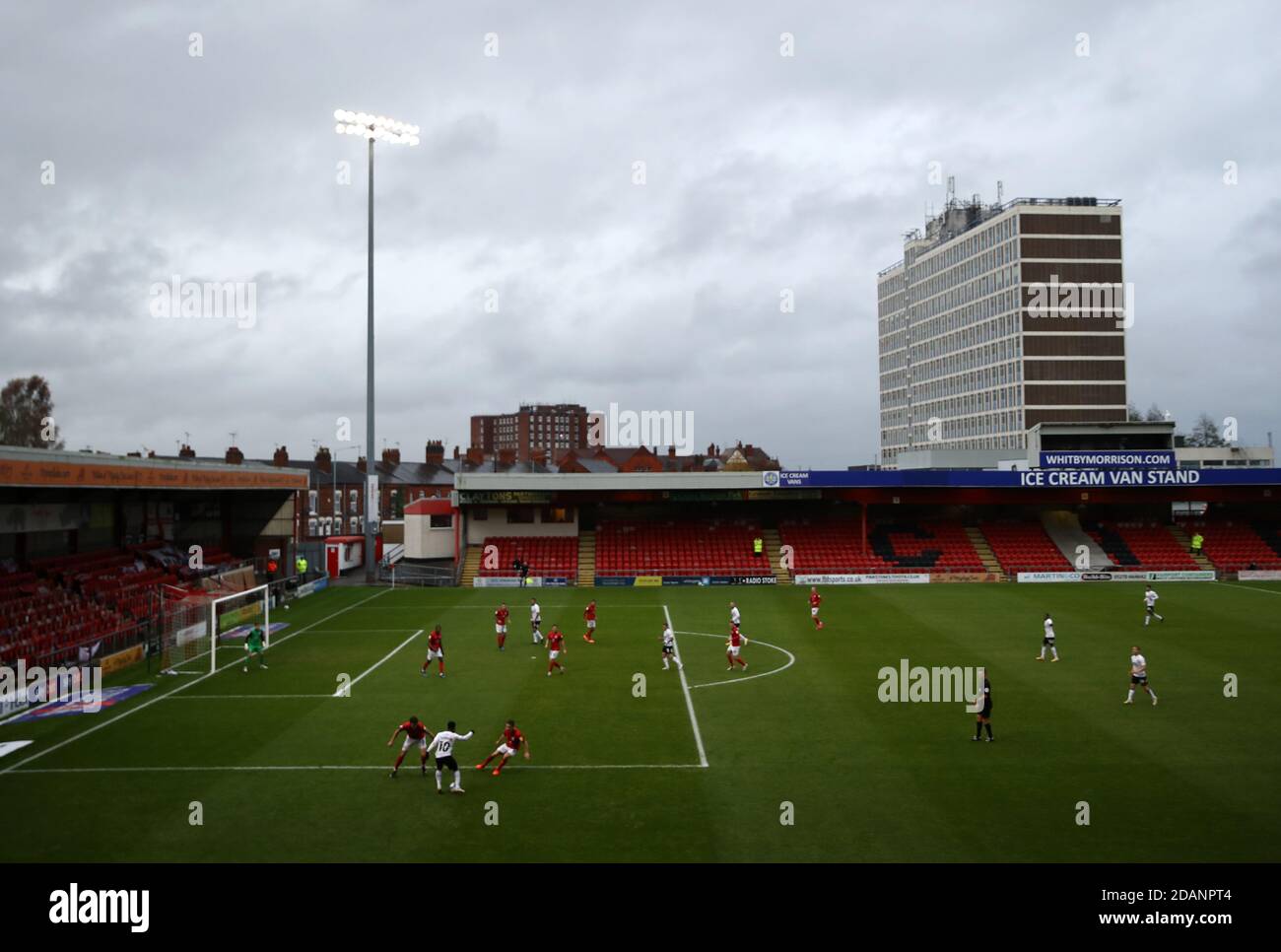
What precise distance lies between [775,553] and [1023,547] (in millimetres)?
16170

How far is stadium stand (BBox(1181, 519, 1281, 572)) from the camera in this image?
2181 inches

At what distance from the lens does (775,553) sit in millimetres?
57844

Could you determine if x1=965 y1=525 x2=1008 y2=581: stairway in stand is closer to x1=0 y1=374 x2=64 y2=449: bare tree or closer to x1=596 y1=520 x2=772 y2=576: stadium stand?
x1=596 y1=520 x2=772 y2=576: stadium stand

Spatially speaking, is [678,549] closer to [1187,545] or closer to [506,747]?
[1187,545]

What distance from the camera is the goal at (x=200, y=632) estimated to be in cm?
3109

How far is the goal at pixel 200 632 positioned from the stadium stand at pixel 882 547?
32176 mm

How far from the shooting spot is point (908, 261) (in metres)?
136

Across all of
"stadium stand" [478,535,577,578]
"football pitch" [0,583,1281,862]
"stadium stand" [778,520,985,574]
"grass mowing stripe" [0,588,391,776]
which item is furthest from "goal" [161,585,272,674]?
"stadium stand" [778,520,985,574]

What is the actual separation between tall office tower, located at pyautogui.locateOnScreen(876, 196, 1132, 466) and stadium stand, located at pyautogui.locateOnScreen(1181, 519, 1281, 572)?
46936 mm

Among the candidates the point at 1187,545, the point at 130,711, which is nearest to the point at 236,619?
the point at 130,711
